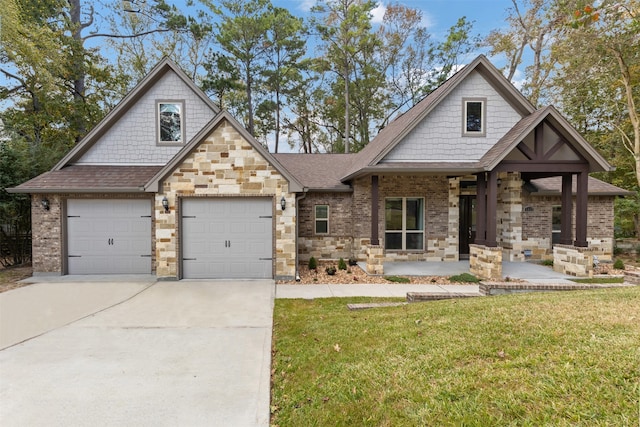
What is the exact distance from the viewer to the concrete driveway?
3.22 metres

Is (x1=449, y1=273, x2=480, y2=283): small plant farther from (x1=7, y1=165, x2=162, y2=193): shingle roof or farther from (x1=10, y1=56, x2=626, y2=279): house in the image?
(x1=7, y1=165, x2=162, y2=193): shingle roof

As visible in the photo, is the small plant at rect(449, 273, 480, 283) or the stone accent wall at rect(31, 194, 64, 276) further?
the stone accent wall at rect(31, 194, 64, 276)

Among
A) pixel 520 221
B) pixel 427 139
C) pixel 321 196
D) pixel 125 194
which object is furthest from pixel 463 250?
pixel 125 194

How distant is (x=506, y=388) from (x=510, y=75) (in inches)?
945

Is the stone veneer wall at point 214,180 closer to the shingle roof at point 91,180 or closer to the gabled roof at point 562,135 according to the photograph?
the shingle roof at point 91,180

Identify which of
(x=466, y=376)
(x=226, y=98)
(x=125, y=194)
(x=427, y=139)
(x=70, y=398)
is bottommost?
(x=70, y=398)

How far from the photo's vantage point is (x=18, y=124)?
15.3 m

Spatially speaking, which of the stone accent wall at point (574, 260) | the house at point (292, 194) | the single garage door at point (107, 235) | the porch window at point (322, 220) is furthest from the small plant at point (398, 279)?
the single garage door at point (107, 235)

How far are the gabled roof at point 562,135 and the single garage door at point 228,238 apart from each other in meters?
7.05

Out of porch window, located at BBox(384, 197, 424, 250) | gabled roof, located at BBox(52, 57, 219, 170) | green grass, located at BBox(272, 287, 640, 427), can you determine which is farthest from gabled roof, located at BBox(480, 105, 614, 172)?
gabled roof, located at BBox(52, 57, 219, 170)

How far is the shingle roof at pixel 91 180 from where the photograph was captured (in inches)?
365

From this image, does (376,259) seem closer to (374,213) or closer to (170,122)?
(374,213)

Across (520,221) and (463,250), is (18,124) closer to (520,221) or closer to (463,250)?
(463,250)

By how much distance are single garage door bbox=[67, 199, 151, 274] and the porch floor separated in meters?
7.56
